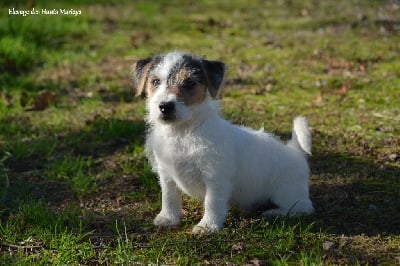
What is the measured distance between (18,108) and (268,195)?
4.20 meters

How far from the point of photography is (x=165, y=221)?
4621 millimetres

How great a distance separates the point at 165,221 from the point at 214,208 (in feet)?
1.52

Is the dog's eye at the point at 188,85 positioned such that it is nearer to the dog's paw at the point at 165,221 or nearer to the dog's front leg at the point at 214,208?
the dog's front leg at the point at 214,208

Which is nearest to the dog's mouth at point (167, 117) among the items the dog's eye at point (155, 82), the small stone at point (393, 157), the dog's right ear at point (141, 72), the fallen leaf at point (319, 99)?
the dog's eye at point (155, 82)

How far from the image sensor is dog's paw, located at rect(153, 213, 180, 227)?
15.1ft

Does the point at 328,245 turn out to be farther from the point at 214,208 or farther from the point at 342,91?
the point at 342,91

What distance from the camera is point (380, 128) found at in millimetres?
6602

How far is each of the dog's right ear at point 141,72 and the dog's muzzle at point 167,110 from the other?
49cm

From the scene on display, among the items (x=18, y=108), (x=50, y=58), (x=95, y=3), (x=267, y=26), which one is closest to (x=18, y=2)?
(x=95, y=3)

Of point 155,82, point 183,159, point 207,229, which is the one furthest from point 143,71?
point 207,229

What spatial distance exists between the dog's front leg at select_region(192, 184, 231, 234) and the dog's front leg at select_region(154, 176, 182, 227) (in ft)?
1.00

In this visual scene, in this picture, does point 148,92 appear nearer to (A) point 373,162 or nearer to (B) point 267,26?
(A) point 373,162

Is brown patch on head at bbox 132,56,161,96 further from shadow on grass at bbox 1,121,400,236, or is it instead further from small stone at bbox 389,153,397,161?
small stone at bbox 389,153,397,161

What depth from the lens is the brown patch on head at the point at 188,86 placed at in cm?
419
